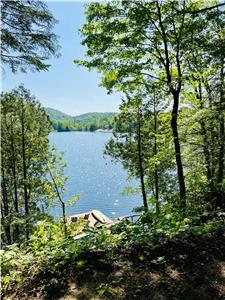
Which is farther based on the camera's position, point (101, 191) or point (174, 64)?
point (101, 191)

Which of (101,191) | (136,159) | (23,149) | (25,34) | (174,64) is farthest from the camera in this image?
(101,191)

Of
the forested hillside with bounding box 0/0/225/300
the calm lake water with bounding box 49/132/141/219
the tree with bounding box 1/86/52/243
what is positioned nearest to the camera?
the forested hillside with bounding box 0/0/225/300

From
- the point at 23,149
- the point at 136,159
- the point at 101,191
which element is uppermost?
the point at 23,149

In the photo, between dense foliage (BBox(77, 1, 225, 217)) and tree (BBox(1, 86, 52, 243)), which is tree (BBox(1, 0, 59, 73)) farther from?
tree (BBox(1, 86, 52, 243))

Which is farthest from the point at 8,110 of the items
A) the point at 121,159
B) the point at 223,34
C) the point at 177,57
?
the point at 223,34

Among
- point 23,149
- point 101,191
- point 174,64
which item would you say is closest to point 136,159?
point 23,149

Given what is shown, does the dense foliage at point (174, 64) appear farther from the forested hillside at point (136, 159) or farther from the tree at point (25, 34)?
the tree at point (25, 34)

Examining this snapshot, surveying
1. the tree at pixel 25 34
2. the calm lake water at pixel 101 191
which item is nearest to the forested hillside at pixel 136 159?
the tree at pixel 25 34

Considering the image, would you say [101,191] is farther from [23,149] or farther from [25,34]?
[25,34]

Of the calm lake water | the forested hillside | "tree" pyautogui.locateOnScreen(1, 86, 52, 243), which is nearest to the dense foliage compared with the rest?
the forested hillside

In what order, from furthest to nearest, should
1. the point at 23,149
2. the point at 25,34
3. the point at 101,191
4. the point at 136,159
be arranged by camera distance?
the point at 101,191 → the point at 136,159 → the point at 23,149 → the point at 25,34

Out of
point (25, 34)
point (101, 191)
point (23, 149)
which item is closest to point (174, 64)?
point (25, 34)

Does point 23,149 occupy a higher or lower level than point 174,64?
lower

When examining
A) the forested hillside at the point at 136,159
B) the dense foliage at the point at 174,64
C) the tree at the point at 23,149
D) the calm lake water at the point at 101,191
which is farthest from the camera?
the calm lake water at the point at 101,191
